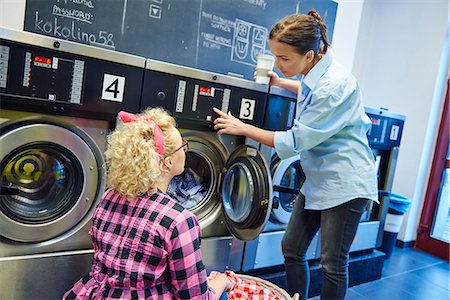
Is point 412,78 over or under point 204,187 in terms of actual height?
over

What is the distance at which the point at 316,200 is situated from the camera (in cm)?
177

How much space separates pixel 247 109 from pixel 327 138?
53 cm

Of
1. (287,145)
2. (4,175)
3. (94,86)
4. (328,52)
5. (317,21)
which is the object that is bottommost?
(4,175)

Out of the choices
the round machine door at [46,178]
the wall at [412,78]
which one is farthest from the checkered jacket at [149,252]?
the wall at [412,78]

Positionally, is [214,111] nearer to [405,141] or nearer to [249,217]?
[249,217]

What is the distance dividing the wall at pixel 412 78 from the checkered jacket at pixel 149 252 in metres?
3.30

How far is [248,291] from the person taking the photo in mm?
1880

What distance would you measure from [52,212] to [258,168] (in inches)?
36.9

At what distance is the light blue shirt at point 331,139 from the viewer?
1.65 metres

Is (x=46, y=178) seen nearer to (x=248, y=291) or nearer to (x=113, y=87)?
(x=113, y=87)

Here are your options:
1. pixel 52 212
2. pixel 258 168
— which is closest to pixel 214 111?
pixel 258 168

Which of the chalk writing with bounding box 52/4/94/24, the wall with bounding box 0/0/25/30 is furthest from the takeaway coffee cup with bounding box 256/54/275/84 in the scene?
the wall with bounding box 0/0/25/30

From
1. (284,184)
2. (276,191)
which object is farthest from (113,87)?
(284,184)

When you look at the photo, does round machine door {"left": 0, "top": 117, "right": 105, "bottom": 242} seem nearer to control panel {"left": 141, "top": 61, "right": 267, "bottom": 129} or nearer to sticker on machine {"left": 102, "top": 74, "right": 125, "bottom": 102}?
sticker on machine {"left": 102, "top": 74, "right": 125, "bottom": 102}
